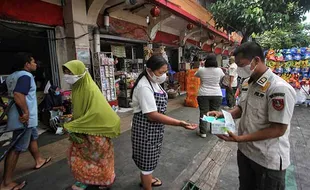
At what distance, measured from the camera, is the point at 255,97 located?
1500mm

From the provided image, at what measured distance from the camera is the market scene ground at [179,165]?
2516mm

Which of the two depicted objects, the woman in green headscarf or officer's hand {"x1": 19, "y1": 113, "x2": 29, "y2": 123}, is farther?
officer's hand {"x1": 19, "y1": 113, "x2": 29, "y2": 123}

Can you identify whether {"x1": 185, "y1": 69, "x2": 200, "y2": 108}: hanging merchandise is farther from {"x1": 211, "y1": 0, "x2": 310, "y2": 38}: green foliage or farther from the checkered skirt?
the checkered skirt

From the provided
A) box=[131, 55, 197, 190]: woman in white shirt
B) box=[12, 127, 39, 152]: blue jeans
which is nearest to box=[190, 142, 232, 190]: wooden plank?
box=[131, 55, 197, 190]: woman in white shirt

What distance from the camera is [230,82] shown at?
19.4ft

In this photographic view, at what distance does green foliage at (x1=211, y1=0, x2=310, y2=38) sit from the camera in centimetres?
513

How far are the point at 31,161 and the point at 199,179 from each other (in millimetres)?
2601

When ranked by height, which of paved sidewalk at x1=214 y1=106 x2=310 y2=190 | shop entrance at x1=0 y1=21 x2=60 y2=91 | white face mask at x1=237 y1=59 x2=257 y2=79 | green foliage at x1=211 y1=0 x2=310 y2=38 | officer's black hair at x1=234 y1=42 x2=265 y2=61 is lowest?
paved sidewalk at x1=214 y1=106 x2=310 y2=190

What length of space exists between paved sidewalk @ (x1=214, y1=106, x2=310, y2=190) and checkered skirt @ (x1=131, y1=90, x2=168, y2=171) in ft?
3.68

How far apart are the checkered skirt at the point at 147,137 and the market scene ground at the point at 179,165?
2.08 feet

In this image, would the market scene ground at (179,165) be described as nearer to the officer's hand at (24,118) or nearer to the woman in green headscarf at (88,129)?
the woman in green headscarf at (88,129)

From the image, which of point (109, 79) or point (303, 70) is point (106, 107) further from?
point (303, 70)

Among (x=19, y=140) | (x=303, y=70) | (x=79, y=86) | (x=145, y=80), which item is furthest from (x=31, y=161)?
(x=303, y=70)

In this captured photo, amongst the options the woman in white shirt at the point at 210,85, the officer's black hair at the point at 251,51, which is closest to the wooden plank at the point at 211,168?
the woman in white shirt at the point at 210,85
